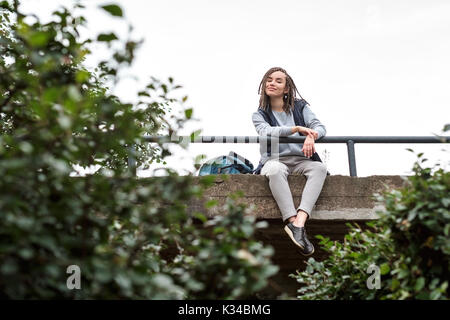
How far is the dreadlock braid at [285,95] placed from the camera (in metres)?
→ 4.35

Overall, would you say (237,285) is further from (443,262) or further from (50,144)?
(443,262)

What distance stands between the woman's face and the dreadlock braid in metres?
0.06

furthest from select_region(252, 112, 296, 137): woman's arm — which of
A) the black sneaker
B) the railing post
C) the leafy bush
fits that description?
the leafy bush

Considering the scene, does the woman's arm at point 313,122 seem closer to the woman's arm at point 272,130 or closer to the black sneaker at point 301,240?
the woman's arm at point 272,130

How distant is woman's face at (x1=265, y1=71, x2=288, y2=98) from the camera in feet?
14.2

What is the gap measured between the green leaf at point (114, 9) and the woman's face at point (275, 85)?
9.38ft

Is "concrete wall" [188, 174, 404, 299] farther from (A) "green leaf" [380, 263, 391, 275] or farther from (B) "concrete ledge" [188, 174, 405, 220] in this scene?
(A) "green leaf" [380, 263, 391, 275]

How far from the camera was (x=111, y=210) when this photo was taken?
1.53 metres

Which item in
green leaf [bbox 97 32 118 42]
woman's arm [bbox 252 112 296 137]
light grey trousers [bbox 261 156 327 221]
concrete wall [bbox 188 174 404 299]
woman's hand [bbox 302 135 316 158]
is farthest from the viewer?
woman's arm [bbox 252 112 296 137]

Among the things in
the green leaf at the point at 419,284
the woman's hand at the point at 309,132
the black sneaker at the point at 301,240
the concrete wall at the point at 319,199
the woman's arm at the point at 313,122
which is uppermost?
the woman's arm at the point at 313,122

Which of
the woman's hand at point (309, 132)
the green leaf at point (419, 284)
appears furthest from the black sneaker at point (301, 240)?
the green leaf at point (419, 284)

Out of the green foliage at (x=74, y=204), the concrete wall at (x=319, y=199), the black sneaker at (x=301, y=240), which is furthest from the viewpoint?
the concrete wall at (x=319, y=199)

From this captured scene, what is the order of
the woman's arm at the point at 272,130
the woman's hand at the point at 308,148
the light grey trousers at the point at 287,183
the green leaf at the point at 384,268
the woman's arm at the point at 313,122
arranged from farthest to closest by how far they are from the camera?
the woman's arm at the point at 313,122
the woman's arm at the point at 272,130
the woman's hand at the point at 308,148
the light grey trousers at the point at 287,183
the green leaf at the point at 384,268
